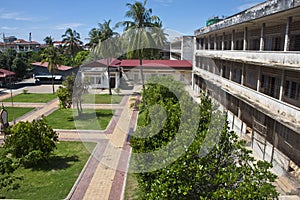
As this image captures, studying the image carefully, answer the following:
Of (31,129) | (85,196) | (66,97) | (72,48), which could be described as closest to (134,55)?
(66,97)

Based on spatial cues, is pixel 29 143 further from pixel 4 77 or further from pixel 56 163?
pixel 4 77

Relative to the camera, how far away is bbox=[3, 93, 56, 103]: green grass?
27.6m

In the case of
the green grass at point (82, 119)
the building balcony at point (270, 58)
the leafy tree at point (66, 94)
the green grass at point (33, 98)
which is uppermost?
the building balcony at point (270, 58)

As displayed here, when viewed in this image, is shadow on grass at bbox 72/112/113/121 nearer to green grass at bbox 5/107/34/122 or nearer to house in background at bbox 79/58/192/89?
green grass at bbox 5/107/34/122

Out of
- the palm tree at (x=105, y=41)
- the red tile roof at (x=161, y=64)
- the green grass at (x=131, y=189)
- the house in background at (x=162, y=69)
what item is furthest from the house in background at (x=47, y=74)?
the green grass at (x=131, y=189)

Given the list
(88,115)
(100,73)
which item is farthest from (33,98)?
(88,115)

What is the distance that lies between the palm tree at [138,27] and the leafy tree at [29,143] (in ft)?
38.2

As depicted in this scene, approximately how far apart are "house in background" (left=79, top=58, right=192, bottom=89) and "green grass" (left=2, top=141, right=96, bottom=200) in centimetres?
2033

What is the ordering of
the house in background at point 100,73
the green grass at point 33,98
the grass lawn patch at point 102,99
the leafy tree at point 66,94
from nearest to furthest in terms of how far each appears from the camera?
1. the leafy tree at point 66,94
2. the grass lawn patch at point 102,99
3. the green grass at point 33,98
4. the house in background at point 100,73

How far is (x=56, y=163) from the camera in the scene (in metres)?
12.5

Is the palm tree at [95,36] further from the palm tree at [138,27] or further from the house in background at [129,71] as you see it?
the palm tree at [138,27]

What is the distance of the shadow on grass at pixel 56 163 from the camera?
39.4 ft

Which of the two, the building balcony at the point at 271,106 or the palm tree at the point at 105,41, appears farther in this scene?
the palm tree at the point at 105,41

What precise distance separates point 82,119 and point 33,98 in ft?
38.7
